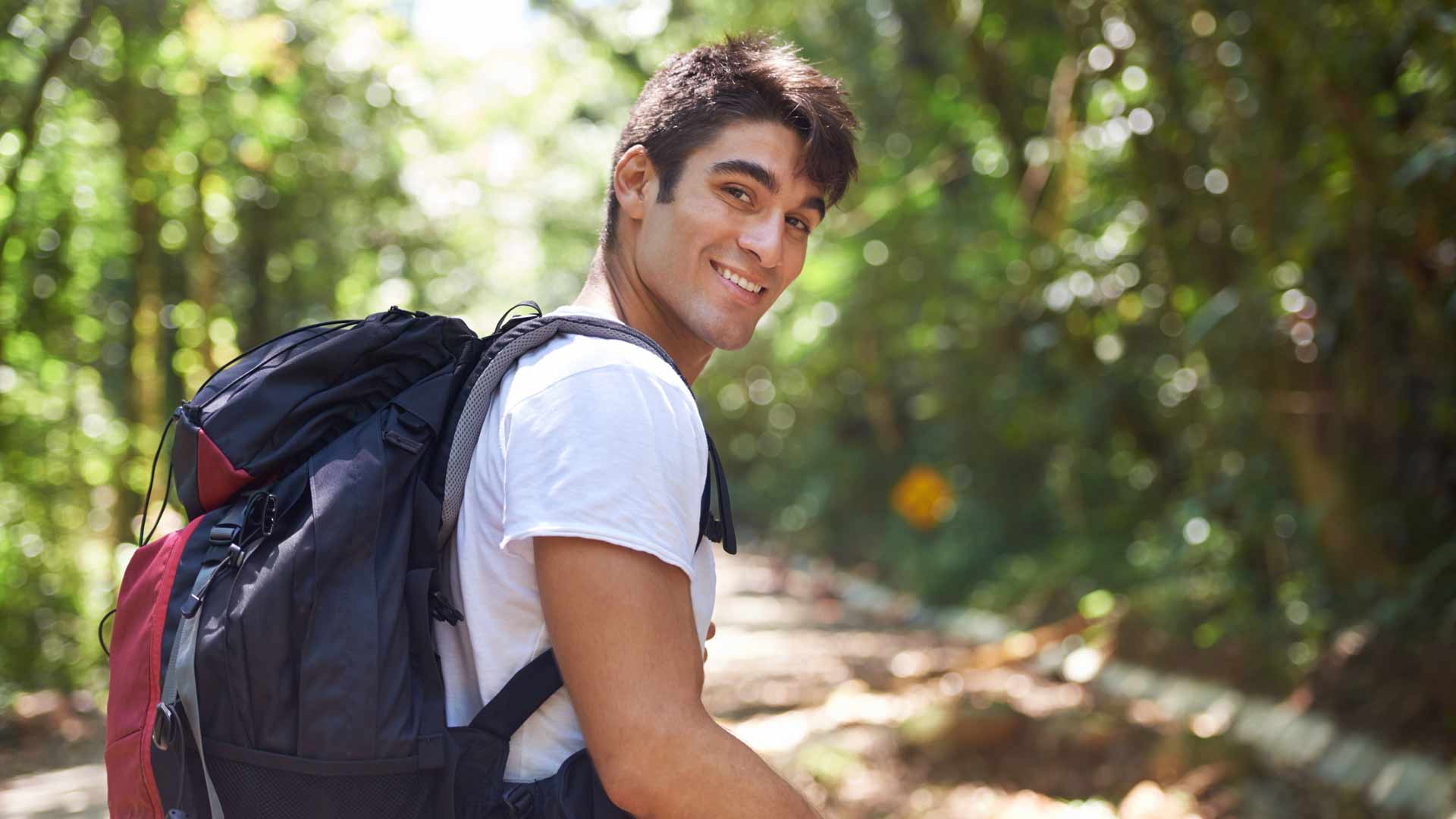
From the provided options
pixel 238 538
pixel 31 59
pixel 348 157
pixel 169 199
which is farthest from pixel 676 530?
pixel 348 157

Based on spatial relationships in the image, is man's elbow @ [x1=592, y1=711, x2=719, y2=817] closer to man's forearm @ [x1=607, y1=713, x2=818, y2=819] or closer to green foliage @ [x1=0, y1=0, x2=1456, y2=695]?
Answer: man's forearm @ [x1=607, y1=713, x2=818, y2=819]

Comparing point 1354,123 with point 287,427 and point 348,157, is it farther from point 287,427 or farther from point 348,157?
point 348,157

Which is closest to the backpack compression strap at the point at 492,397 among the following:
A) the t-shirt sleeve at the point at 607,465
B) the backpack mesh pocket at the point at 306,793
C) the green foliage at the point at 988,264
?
the t-shirt sleeve at the point at 607,465

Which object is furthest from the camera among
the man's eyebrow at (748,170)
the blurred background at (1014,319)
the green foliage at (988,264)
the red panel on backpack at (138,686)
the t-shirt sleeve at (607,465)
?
the green foliage at (988,264)

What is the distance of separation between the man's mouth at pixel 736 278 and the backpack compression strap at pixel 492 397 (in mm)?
312

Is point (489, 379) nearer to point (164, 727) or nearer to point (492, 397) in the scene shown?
point (492, 397)

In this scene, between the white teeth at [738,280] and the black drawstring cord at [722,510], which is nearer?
the black drawstring cord at [722,510]

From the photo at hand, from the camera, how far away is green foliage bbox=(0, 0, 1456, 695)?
31.9 ft

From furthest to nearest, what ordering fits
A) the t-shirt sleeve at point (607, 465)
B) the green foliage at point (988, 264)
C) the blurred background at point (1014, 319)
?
the green foliage at point (988, 264)
the blurred background at point (1014, 319)
the t-shirt sleeve at point (607, 465)

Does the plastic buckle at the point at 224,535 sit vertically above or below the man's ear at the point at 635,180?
below

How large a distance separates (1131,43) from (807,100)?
10.7 m

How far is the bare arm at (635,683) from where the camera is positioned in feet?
5.40

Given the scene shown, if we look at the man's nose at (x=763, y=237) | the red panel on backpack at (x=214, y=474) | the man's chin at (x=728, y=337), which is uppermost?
the man's nose at (x=763, y=237)

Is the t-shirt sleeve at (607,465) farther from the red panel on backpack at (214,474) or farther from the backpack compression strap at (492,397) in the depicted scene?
the red panel on backpack at (214,474)
